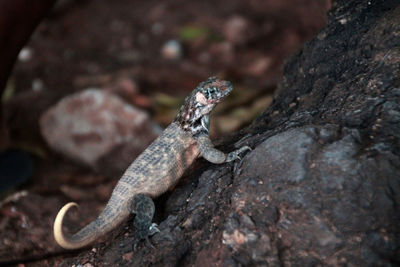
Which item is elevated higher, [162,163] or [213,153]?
[162,163]

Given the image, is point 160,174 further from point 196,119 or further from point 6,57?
point 6,57

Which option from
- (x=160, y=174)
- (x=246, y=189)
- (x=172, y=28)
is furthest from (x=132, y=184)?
(x=172, y=28)

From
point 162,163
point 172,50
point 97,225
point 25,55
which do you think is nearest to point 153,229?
point 97,225

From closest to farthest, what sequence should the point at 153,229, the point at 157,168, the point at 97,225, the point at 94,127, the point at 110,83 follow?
the point at 153,229 < the point at 97,225 < the point at 157,168 < the point at 94,127 < the point at 110,83

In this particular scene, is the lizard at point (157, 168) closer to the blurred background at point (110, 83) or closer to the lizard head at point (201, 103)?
the lizard head at point (201, 103)

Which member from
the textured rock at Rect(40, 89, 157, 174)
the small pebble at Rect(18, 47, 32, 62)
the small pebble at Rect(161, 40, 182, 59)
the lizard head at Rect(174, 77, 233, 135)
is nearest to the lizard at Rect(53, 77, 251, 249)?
the lizard head at Rect(174, 77, 233, 135)

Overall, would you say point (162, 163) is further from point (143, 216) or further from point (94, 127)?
point (94, 127)
